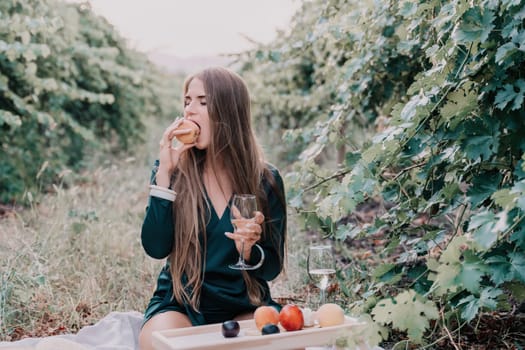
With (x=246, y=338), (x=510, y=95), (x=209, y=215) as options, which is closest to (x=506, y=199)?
(x=510, y=95)

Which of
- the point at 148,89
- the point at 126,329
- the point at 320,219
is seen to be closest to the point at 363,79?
the point at 320,219

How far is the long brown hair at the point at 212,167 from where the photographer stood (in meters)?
3.04

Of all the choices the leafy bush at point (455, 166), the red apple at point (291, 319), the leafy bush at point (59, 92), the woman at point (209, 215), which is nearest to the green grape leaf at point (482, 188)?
the leafy bush at point (455, 166)

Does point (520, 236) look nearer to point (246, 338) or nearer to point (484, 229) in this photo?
point (484, 229)

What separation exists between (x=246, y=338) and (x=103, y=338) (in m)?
1.40

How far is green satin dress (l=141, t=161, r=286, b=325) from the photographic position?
2.98 meters

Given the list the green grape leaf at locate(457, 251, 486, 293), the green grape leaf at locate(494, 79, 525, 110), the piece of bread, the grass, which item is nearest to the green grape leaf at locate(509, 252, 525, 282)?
the green grape leaf at locate(457, 251, 486, 293)

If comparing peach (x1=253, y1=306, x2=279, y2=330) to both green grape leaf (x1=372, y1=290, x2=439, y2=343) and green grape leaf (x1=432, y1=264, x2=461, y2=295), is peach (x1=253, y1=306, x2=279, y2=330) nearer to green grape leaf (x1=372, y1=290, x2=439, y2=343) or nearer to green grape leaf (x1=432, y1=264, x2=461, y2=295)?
green grape leaf (x1=372, y1=290, x2=439, y2=343)

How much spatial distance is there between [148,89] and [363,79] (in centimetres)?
670

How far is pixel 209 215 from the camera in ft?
10.2

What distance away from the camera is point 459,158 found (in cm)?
287

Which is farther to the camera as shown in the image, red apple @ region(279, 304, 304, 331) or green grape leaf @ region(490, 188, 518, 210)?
red apple @ region(279, 304, 304, 331)

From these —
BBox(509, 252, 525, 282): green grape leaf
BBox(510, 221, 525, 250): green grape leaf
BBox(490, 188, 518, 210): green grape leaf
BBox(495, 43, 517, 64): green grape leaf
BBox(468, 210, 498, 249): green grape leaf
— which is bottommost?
BBox(509, 252, 525, 282): green grape leaf

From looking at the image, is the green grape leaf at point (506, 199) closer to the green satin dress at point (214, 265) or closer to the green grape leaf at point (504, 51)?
the green grape leaf at point (504, 51)
